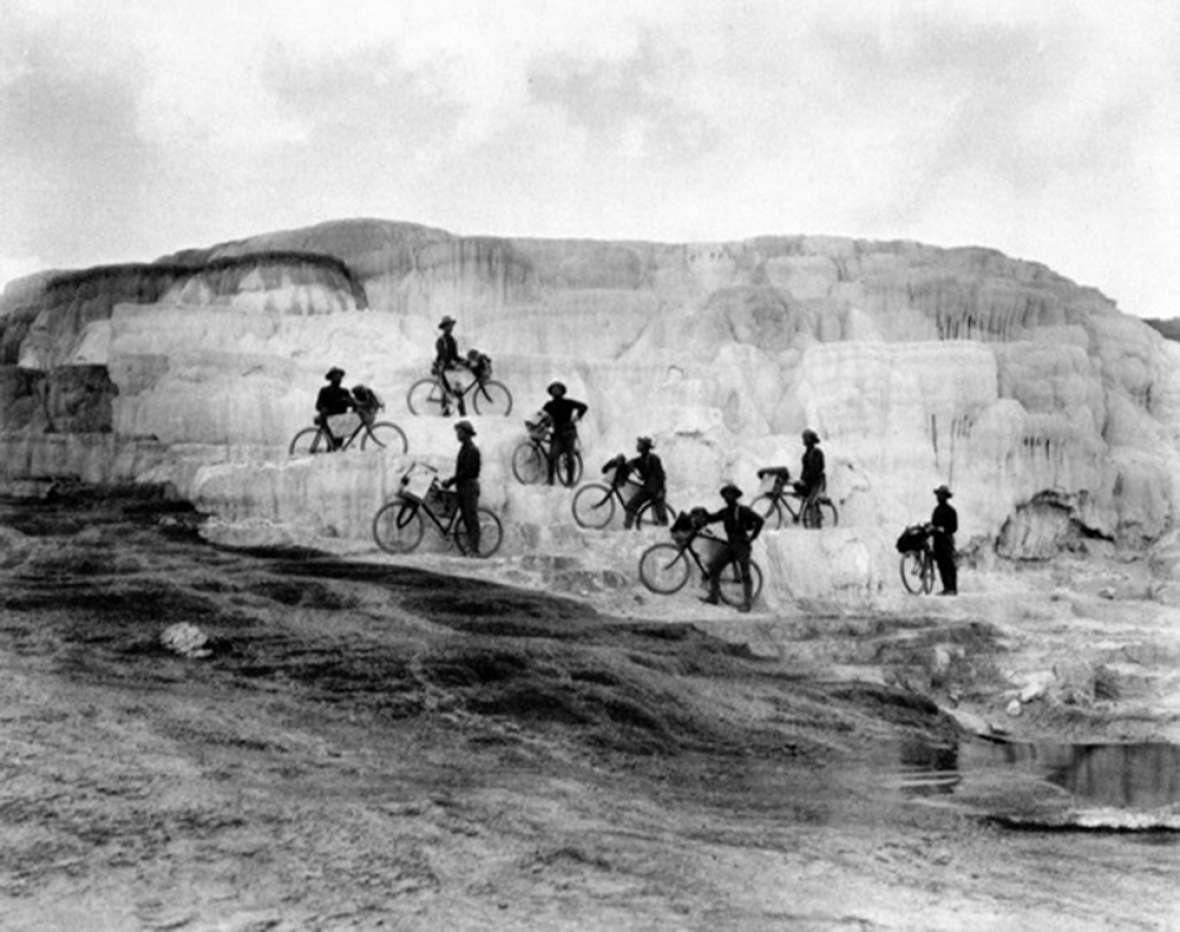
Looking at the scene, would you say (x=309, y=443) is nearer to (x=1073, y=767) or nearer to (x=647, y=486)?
(x=647, y=486)

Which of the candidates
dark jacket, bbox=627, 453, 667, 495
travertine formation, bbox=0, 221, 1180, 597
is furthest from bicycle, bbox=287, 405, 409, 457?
dark jacket, bbox=627, 453, 667, 495

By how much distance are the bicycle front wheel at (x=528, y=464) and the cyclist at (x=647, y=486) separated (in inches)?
75.4

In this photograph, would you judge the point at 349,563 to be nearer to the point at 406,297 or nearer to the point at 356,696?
the point at 356,696

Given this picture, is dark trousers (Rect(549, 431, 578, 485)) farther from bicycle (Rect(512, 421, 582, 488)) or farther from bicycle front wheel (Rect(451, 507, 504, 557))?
bicycle front wheel (Rect(451, 507, 504, 557))

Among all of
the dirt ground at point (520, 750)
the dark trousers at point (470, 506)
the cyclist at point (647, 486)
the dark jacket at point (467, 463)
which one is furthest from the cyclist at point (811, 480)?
the dark jacket at point (467, 463)

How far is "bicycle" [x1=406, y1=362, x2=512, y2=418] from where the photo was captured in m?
21.7

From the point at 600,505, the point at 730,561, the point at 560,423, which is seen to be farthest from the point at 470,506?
the point at 730,561

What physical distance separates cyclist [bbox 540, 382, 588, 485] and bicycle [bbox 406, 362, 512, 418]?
2658 mm

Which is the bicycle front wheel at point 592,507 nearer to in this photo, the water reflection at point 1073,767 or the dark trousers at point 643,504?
the dark trousers at point 643,504

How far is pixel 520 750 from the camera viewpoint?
9156 millimetres

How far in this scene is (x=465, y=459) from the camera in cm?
1666

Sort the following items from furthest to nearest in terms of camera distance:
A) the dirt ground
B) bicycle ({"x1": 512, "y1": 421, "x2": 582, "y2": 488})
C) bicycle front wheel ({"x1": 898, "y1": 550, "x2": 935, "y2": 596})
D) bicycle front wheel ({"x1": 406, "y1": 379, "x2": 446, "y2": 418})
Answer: bicycle front wheel ({"x1": 406, "y1": 379, "x2": 446, "y2": 418}), bicycle ({"x1": 512, "y1": 421, "x2": 582, "y2": 488}), bicycle front wheel ({"x1": 898, "y1": 550, "x2": 935, "y2": 596}), the dirt ground

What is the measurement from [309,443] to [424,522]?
5927mm

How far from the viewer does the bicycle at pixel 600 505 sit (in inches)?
720
